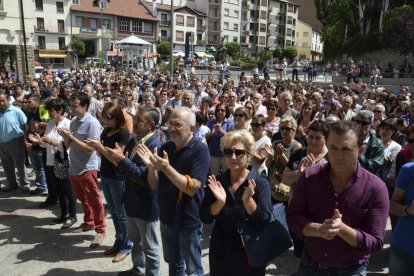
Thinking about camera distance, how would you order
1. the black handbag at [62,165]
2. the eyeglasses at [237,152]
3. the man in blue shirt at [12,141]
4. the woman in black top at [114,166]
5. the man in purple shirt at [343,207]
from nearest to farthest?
1. the man in purple shirt at [343,207]
2. the eyeglasses at [237,152]
3. the woman in black top at [114,166]
4. the black handbag at [62,165]
5. the man in blue shirt at [12,141]

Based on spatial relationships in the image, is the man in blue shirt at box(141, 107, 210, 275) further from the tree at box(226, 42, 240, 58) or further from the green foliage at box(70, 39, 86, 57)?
the tree at box(226, 42, 240, 58)

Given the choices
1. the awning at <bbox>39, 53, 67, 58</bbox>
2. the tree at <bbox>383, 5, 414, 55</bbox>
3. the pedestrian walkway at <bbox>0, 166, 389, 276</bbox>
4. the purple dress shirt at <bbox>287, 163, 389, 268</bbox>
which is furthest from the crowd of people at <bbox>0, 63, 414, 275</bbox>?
the awning at <bbox>39, 53, 67, 58</bbox>

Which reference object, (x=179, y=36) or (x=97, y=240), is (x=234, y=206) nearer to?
(x=97, y=240)

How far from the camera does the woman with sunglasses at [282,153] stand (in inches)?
165

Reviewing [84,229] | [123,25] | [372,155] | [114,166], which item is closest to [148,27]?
[123,25]

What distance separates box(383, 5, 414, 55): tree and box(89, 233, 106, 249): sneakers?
31.0 meters

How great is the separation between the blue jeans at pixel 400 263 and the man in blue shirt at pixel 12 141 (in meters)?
6.36

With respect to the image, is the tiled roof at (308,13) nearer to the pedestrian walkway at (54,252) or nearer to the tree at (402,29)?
the tree at (402,29)

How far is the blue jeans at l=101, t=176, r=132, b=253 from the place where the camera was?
437cm

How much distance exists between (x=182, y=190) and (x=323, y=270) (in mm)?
1247

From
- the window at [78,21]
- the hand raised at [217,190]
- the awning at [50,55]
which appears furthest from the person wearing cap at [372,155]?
the window at [78,21]

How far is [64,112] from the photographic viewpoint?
18.3ft

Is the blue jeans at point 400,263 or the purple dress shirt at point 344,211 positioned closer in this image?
the purple dress shirt at point 344,211

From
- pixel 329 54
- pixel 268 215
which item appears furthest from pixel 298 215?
pixel 329 54
